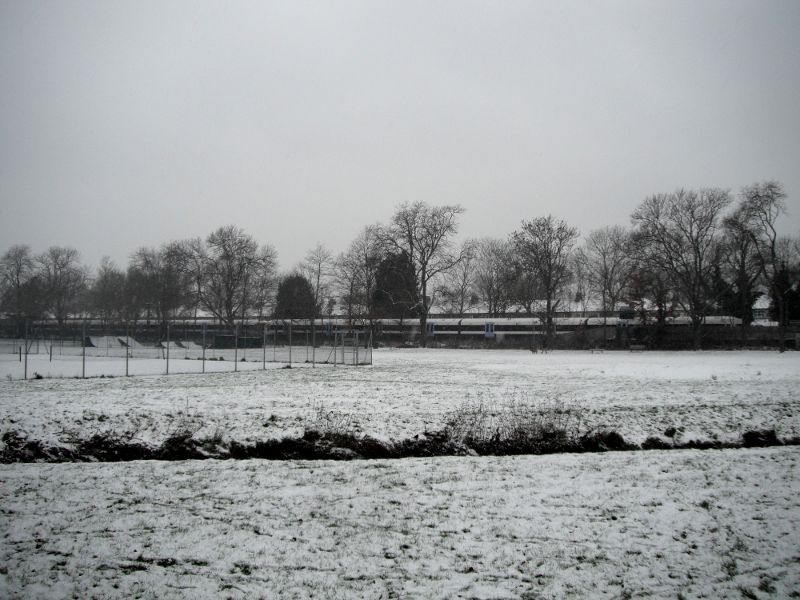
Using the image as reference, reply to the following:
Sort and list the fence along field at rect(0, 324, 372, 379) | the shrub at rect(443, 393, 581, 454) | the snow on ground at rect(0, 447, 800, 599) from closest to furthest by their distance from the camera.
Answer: the snow on ground at rect(0, 447, 800, 599) → the shrub at rect(443, 393, 581, 454) → the fence along field at rect(0, 324, 372, 379)

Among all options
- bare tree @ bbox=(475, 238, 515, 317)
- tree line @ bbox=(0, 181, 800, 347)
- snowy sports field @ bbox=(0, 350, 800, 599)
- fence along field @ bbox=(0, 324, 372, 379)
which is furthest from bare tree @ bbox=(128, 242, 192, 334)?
snowy sports field @ bbox=(0, 350, 800, 599)

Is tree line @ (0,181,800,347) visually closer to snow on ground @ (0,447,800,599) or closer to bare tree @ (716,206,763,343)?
bare tree @ (716,206,763,343)

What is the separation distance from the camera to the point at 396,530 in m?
7.21

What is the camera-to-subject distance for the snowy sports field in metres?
5.77

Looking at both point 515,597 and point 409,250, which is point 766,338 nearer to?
point 409,250

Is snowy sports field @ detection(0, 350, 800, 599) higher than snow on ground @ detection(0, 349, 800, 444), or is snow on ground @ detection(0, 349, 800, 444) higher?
snow on ground @ detection(0, 349, 800, 444)

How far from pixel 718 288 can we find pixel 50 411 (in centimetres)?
6580

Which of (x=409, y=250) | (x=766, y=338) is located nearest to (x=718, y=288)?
(x=766, y=338)

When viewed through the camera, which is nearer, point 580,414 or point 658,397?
point 580,414

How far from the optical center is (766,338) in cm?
5712

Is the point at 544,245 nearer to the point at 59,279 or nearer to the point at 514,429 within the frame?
the point at 514,429

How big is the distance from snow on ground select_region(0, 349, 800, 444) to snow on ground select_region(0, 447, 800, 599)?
2.43 m

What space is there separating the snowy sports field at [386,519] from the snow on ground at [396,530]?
28 mm

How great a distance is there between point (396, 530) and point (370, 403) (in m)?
8.62
